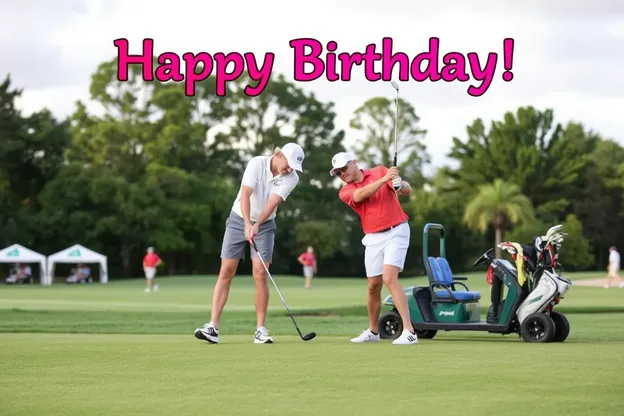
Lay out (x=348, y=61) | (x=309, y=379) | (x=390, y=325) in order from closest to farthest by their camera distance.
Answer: (x=309, y=379)
(x=390, y=325)
(x=348, y=61)

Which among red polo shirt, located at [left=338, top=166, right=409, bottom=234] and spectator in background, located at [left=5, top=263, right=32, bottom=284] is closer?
red polo shirt, located at [left=338, top=166, right=409, bottom=234]

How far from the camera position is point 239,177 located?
8406 centimetres

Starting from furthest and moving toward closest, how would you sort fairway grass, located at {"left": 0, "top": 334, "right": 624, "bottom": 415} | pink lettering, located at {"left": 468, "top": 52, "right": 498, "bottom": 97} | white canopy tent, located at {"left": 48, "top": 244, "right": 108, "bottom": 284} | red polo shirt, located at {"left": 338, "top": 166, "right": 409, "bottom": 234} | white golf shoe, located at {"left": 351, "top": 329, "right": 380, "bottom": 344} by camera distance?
white canopy tent, located at {"left": 48, "top": 244, "right": 108, "bottom": 284} → pink lettering, located at {"left": 468, "top": 52, "right": 498, "bottom": 97} → white golf shoe, located at {"left": 351, "top": 329, "right": 380, "bottom": 344} → red polo shirt, located at {"left": 338, "top": 166, "right": 409, "bottom": 234} → fairway grass, located at {"left": 0, "top": 334, "right": 624, "bottom": 415}

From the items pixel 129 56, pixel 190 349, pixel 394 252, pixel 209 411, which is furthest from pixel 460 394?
pixel 129 56

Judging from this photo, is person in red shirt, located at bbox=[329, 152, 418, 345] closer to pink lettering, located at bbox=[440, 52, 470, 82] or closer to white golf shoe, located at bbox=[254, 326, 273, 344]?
white golf shoe, located at bbox=[254, 326, 273, 344]

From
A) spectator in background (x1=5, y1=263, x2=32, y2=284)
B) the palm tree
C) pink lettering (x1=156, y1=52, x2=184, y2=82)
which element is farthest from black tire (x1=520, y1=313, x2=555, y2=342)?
the palm tree

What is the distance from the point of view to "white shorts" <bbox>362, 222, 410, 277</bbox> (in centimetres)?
1201

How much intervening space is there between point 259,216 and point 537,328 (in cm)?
310

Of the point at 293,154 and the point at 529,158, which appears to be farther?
the point at 529,158

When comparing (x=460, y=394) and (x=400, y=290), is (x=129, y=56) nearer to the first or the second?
(x=400, y=290)

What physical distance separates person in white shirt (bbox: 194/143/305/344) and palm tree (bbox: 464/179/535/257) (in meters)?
70.2

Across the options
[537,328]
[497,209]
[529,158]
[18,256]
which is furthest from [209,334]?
[529,158]

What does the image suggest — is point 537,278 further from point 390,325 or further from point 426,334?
point 390,325

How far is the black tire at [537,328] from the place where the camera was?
12.3 m
